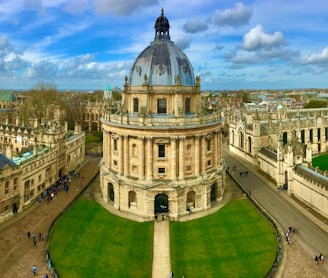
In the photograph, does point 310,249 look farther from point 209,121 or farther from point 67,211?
point 67,211

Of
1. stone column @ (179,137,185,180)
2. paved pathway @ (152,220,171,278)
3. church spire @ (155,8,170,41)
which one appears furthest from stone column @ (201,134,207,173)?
church spire @ (155,8,170,41)

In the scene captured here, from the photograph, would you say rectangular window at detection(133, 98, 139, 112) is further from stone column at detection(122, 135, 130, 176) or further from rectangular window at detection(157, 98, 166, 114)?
A: stone column at detection(122, 135, 130, 176)

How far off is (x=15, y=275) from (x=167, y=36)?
1397 inches

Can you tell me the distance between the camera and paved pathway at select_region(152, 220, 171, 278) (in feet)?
104

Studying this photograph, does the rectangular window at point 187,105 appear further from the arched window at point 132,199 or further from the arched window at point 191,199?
the arched window at point 132,199

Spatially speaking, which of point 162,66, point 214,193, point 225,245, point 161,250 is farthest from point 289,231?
point 162,66

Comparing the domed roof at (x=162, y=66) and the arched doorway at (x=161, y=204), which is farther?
the domed roof at (x=162, y=66)

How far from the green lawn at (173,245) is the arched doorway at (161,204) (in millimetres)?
2817

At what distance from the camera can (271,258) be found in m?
33.4

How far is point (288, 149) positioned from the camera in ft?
170

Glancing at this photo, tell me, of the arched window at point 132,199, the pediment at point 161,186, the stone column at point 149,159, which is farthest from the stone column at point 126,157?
the pediment at point 161,186

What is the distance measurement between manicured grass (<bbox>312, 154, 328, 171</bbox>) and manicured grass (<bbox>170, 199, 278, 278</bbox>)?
27.2 m

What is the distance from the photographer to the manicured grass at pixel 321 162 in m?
64.9

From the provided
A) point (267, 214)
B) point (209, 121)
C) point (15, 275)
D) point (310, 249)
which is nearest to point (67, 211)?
point (15, 275)
